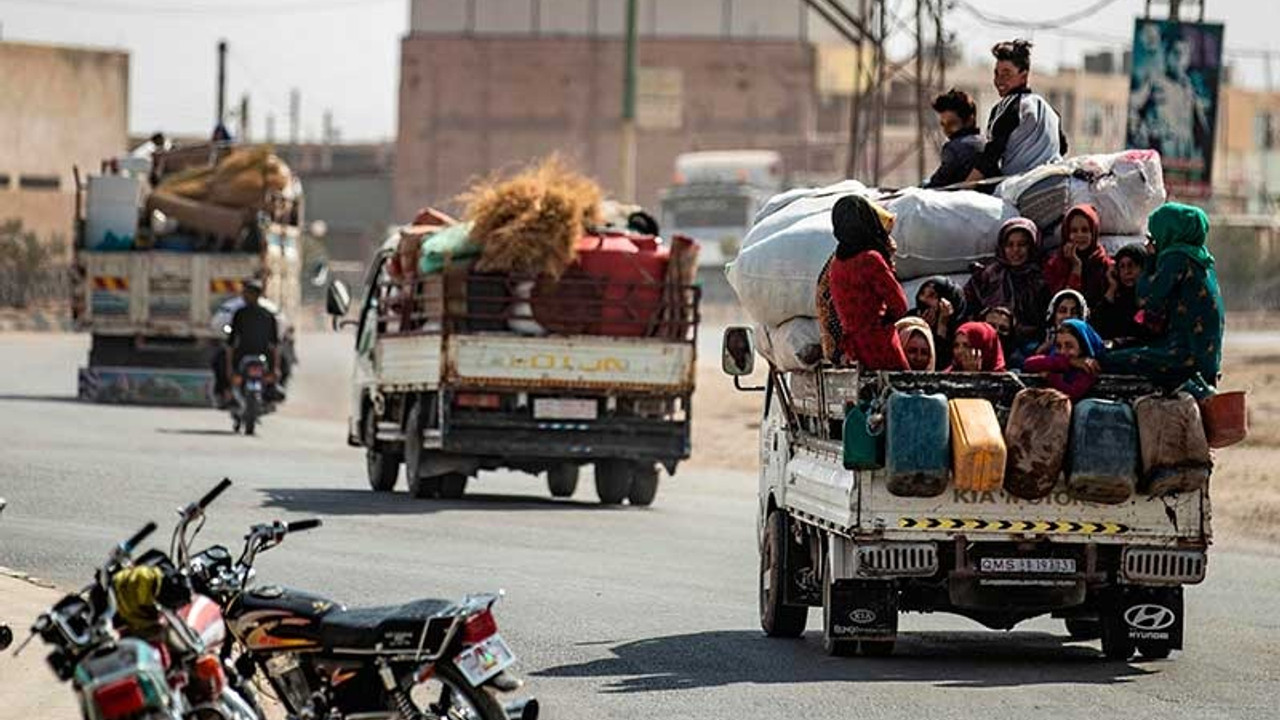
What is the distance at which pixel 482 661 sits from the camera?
8.42m

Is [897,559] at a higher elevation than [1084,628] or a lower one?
higher

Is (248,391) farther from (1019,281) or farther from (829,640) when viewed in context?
(829,640)

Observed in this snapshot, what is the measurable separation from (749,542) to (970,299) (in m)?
7.15

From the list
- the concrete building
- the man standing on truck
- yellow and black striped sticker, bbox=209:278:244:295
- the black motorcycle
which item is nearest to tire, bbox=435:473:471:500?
the man standing on truck

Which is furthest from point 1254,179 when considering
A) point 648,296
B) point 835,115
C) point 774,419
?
point 774,419

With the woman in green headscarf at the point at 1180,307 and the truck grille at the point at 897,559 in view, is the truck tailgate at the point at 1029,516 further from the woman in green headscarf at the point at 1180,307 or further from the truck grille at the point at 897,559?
the woman in green headscarf at the point at 1180,307

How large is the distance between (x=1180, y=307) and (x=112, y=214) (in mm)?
27116

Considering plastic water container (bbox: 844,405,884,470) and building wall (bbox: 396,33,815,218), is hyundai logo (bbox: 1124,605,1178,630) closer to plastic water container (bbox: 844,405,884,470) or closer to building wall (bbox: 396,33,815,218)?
plastic water container (bbox: 844,405,884,470)

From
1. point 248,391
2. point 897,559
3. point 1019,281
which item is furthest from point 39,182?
A: point 897,559

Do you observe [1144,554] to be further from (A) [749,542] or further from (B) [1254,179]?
(B) [1254,179]

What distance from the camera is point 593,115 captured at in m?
114

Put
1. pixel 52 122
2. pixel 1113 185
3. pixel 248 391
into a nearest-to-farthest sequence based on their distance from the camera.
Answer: pixel 1113 185 → pixel 248 391 → pixel 52 122

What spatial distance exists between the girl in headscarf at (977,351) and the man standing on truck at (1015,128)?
1986mm

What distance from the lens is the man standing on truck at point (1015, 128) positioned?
15.4 metres
